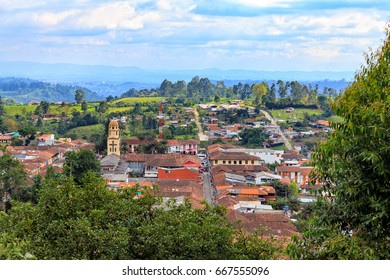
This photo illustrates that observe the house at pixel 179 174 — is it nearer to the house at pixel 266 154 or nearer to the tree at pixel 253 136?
the house at pixel 266 154

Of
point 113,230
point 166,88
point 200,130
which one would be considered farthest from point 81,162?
point 166,88

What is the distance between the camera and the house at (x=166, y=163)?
74.1 feet

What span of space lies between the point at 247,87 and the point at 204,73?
128591mm

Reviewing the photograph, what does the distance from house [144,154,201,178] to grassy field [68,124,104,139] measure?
1254 centimetres

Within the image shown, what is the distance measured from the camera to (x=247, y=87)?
58750mm

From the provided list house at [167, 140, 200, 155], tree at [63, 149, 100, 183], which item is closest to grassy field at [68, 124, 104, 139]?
house at [167, 140, 200, 155]

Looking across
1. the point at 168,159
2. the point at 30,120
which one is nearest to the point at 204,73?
the point at 30,120

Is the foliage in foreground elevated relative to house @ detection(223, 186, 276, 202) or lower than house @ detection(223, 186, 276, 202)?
elevated

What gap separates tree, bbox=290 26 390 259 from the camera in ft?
11.1

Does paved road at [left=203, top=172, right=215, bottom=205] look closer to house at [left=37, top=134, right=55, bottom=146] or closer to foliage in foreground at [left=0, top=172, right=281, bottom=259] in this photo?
foliage in foreground at [left=0, top=172, right=281, bottom=259]

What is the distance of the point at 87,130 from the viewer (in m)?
36.7

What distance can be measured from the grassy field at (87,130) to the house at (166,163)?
12540 mm

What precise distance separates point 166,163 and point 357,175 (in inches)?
768

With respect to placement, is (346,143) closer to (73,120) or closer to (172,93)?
(73,120)
